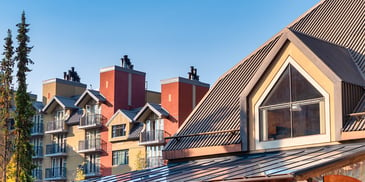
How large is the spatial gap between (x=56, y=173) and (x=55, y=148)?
2550mm

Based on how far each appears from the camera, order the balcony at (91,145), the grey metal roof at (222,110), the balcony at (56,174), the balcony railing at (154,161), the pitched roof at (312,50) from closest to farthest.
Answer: the pitched roof at (312,50) → the grey metal roof at (222,110) → the balcony railing at (154,161) → the balcony at (91,145) → the balcony at (56,174)

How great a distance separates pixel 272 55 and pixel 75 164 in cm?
5317

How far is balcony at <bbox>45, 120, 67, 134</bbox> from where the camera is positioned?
69.8 m

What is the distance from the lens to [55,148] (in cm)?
7062

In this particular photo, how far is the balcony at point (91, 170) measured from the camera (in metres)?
66.2

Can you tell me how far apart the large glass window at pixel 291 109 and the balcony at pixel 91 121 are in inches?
1957

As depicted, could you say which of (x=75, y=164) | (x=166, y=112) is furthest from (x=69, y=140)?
(x=166, y=112)

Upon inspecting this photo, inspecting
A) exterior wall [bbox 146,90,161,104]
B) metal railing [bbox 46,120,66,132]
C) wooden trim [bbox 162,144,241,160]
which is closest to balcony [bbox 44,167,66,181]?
metal railing [bbox 46,120,66,132]

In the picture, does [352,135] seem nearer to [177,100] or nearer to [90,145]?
[177,100]

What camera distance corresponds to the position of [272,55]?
58.2 feet

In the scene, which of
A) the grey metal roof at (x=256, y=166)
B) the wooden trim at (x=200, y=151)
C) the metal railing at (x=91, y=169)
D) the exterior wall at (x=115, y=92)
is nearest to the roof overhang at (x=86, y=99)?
the exterior wall at (x=115, y=92)

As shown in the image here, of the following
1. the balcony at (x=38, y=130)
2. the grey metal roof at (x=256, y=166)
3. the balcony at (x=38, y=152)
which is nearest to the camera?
the grey metal roof at (x=256, y=166)

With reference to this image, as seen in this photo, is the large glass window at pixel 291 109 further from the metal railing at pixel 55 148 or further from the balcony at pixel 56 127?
the metal railing at pixel 55 148

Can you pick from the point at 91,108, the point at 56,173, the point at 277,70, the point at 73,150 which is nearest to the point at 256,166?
the point at 277,70
